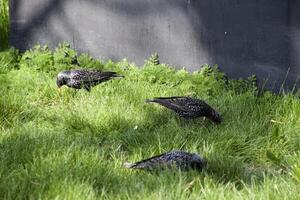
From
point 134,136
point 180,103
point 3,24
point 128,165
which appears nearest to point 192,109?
point 180,103

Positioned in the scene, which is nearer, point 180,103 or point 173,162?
point 173,162

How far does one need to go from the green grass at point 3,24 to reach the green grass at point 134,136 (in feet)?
2.95

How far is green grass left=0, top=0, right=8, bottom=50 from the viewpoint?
8492mm

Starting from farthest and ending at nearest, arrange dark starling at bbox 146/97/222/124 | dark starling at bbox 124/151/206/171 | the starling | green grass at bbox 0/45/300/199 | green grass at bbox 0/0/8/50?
green grass at bbox 0/0/8/50 < the starling < dark starling at bbox 146/97/222/124 < dark starling at bbox 124/151/206/171 < green grass at bbox 0/45/300/199

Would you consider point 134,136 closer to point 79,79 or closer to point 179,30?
point 79,79

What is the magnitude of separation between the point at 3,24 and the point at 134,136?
3.96 metres

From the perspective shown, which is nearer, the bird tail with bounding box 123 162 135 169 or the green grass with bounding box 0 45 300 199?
the green grass with bounding box 0 45 300 199

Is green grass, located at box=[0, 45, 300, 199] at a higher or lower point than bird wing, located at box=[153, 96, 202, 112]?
lower

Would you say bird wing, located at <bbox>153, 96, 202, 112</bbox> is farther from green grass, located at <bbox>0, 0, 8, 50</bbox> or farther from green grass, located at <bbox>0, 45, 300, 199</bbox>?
green grass, located at <bbox>0, 0, 8, 50</bbox>

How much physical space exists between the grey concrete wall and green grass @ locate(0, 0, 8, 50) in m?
0.11

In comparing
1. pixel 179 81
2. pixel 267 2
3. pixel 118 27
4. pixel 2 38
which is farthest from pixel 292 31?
pixel 2 38

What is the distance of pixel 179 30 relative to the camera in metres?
7.40

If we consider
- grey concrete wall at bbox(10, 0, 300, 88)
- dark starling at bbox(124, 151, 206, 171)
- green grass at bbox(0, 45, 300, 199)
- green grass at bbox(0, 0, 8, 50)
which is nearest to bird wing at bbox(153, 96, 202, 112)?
green grass at bbox(0, 45, 300, 199)

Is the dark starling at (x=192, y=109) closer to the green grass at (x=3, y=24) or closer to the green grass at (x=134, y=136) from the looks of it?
the green grass at (x=134, y=136)
